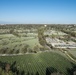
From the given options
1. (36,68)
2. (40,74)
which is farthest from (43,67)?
(40,74)

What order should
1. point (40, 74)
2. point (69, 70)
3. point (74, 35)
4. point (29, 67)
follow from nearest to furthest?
point (40, 74) < point (69, 70) < point (29, 67) < point (74, 35)

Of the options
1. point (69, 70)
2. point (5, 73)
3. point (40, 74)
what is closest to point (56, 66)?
point (69, 70)

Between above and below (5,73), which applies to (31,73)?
below

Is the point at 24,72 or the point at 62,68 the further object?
the point at 62,68

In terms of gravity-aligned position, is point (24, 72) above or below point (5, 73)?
below

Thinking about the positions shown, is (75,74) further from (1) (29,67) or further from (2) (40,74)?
(1) (29,67)

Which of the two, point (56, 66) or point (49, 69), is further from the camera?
point (56, 66)

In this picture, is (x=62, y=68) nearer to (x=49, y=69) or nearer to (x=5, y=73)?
(x=49, y=69)

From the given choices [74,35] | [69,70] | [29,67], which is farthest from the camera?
[74,35]

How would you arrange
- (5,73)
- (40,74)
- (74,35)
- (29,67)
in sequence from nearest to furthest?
(5,73)
(40,74)
(29,67)
(74,35)
